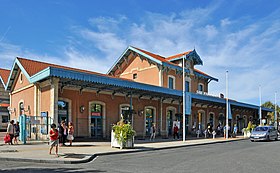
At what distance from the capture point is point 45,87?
894 inches

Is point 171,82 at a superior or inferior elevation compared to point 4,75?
inferior

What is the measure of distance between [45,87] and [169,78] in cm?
1618

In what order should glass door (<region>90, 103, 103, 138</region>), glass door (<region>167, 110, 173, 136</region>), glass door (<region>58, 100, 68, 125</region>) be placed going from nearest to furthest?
glass door (<region>58, 100, 68, 125</region>) < glass door (<region>90, 103, 103, 138</region>) < glass door (<region>167, 110, 173, 136</region>)

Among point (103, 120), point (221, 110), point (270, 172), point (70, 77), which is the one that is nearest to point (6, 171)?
point (270, 172)

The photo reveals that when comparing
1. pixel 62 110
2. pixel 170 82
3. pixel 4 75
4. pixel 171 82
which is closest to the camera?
pixel 62 110

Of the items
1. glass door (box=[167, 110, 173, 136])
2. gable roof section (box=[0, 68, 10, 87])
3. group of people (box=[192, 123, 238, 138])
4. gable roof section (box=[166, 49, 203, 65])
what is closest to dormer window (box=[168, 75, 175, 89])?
gable roof section (box=[166, 49, 203, 65])

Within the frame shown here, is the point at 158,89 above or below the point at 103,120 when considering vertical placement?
above

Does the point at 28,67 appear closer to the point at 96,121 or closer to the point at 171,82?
the point at 96,121

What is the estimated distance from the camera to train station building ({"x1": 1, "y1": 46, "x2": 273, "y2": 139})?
21.8 m

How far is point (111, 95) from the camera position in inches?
1038

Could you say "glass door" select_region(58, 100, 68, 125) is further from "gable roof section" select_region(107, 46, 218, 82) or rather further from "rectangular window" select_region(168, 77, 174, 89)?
"rectangular window" select_region(168, 77, 174, 89)

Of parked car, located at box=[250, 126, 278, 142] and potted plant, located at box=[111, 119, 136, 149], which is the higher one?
potted plant, located at box=[111, 119, 136, 149]

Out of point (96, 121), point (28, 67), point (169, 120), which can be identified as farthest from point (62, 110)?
point (169, 120)

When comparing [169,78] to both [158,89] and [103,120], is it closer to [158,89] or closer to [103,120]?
[158,89]
